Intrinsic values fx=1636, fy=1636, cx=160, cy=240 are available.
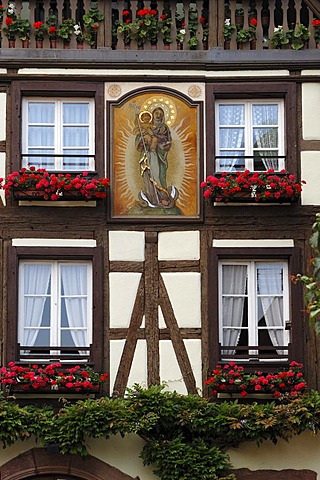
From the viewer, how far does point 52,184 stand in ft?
64.7

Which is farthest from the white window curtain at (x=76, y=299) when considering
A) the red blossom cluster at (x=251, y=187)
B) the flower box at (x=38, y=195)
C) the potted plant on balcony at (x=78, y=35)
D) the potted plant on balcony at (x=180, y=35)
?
the potted plant on balcony at (x=180, y=35)

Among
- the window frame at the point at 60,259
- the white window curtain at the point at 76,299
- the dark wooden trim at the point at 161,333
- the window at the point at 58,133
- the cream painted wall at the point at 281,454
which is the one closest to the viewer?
the cream painted wall at the point at 281,454

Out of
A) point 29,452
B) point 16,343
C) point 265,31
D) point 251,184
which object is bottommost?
point 29,452

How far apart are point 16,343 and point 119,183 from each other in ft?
7.73

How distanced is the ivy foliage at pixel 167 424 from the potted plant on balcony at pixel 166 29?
14.5ft

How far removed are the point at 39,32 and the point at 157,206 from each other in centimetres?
266

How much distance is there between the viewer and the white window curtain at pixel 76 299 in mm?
19969

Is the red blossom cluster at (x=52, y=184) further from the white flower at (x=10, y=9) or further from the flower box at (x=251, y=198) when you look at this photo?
the white flower at (x=10, y=9)

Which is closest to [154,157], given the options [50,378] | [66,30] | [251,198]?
[251,198]

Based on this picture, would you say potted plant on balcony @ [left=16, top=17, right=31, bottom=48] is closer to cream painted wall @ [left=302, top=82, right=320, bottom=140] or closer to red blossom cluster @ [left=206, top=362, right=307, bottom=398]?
cream painted wall @ [left=302, top=82, right=320, bottom=140]

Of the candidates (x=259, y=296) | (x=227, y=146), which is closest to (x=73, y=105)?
(x=227, y=146)

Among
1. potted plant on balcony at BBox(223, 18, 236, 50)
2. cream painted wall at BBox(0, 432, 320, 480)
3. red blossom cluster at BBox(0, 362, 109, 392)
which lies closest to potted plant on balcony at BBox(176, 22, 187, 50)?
potted plant on balcony at BBox(223, 18, 236, 50)

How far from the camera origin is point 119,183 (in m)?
20.2

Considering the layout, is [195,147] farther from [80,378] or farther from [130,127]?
[80,378]
